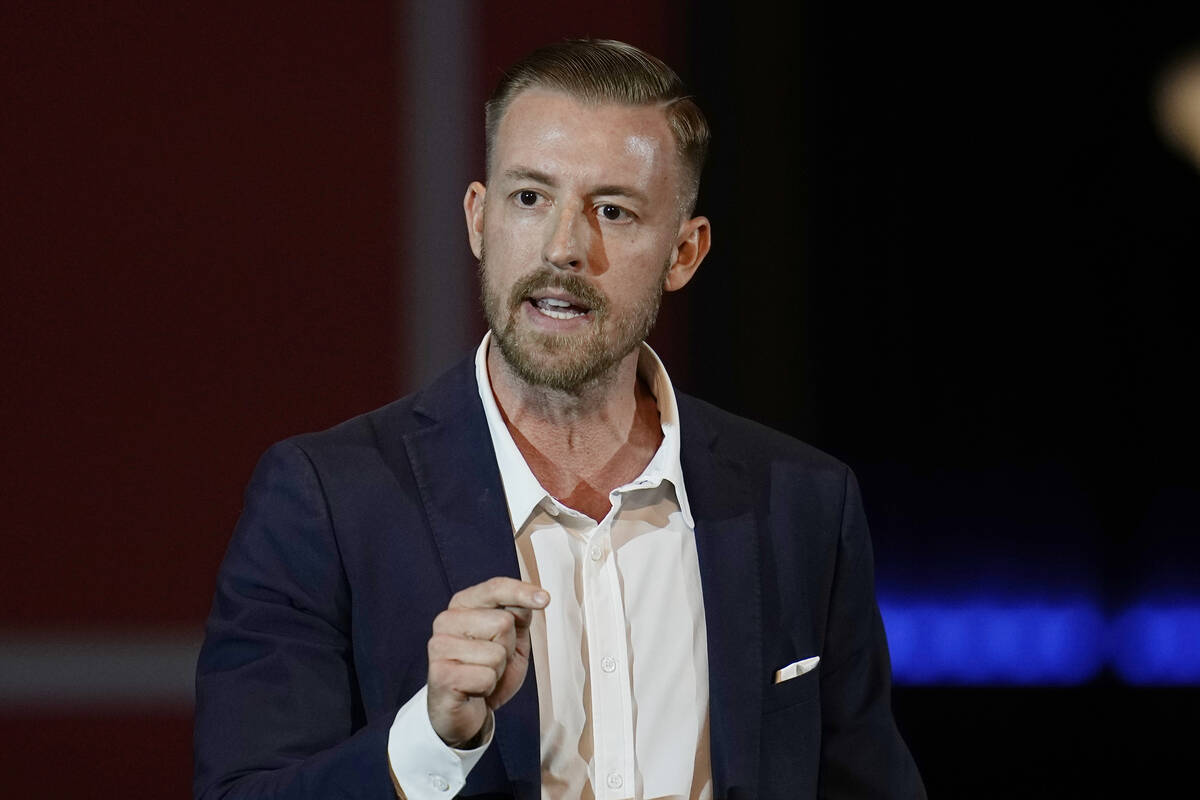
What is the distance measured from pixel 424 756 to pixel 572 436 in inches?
20.8

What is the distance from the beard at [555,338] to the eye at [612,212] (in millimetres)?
94

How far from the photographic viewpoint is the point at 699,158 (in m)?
1.89

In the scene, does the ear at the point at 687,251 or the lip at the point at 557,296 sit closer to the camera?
the lip at the point at 557,296

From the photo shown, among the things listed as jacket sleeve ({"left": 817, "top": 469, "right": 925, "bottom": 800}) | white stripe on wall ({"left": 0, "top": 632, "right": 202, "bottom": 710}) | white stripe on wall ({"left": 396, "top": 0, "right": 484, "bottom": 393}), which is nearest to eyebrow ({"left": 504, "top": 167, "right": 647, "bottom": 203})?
jacket sleeve ({"left": 817, "top": 469, "right": 925, "bottom": 800})

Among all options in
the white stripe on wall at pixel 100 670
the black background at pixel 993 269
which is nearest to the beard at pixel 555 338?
the black background at pixel 993 269

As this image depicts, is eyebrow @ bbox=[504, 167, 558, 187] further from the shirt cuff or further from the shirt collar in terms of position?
the shirt cuff

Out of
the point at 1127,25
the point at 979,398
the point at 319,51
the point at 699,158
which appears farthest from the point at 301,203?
the point at 1127,25

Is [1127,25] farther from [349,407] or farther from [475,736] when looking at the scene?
[475,736]

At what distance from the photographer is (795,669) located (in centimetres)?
173

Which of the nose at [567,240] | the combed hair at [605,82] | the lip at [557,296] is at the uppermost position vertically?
the combed hair at [605,82]

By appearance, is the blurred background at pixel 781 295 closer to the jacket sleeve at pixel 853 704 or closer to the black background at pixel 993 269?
the black background at pixel 993 269

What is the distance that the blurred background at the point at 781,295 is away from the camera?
2543mm

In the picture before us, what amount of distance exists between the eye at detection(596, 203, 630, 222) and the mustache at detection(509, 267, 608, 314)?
0.09 meters

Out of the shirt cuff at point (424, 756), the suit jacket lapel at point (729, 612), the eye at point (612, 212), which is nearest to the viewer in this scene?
the shirt cuff at point (424, 756)
